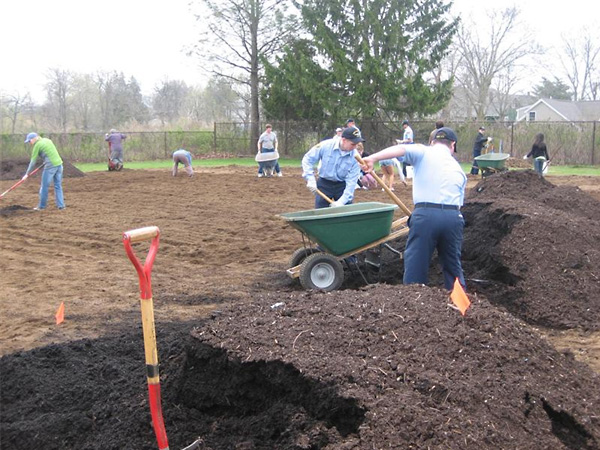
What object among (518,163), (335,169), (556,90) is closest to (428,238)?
(335,169)

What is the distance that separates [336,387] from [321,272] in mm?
3787

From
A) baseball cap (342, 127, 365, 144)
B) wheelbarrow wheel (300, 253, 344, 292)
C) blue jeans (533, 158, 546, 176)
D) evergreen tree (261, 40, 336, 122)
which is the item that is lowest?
wheelbarrow wheel (300, 253, 344, 292)

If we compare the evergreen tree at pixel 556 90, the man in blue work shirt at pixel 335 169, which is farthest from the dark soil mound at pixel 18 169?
the evergreen tree at pixel 556 90

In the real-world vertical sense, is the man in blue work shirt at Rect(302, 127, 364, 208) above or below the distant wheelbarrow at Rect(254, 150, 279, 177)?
above

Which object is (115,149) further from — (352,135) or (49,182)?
(352,135)

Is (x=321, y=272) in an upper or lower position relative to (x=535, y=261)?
lower

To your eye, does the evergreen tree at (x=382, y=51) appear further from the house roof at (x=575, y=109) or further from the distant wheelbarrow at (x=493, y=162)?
the house roof at (x=575, y=109)

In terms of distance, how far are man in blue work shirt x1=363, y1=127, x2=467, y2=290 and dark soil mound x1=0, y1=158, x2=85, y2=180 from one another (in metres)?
18.3

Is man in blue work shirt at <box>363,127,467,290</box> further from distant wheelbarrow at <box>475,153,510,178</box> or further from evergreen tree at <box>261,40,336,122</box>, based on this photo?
evergreen tree at <box>261,40,336,122</box>

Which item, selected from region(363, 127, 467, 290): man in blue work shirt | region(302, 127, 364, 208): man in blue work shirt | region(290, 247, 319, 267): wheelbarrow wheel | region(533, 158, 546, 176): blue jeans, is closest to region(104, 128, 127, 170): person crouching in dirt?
region(533, 158, 546, 176): blue jeans

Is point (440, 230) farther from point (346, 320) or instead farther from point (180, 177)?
point (180, 177)

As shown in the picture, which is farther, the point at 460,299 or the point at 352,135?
the point at 352,135

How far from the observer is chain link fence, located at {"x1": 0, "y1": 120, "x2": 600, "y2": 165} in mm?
28469

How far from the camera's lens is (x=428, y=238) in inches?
217
